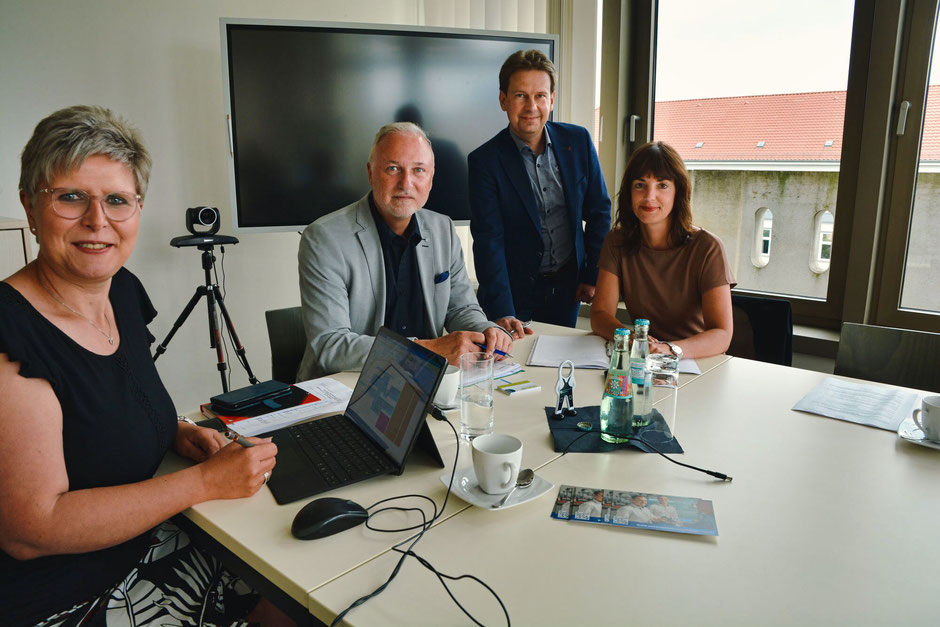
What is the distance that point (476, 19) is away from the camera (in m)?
3.62

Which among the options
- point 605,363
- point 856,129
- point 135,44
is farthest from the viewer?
point 135,44

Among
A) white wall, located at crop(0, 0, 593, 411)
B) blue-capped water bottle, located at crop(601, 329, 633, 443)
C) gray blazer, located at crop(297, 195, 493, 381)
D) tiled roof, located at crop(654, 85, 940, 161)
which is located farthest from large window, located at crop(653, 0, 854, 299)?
blue-capped water bottle, located at crop(601, 329, 633, 443)

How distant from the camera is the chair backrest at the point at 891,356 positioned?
6.05ft

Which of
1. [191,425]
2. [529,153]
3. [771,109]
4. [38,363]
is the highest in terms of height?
[771,109]

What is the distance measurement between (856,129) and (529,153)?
4.70 ft

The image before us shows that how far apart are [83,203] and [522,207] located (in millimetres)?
1986

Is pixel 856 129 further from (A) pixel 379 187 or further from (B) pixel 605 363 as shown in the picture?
(A) pixel 379 187

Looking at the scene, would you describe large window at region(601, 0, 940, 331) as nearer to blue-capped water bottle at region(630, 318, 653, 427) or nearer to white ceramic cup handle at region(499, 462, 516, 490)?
blue-capped water bottle at region(630, 318, 653, 427)

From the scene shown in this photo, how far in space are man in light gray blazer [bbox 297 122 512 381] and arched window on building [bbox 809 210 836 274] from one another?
1.77m

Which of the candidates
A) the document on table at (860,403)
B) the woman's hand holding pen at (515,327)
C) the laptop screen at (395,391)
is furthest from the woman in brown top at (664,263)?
the laptop screen at (395,391)

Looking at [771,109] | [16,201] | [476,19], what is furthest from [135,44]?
[771,109]

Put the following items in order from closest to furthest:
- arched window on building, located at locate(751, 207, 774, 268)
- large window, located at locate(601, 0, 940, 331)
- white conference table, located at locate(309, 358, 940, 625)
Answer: white conference table, located at locate(309, 358, 940, 625) → large window, located at locate(601, 0, 940, 331) → arched window on building, located at locate(751, 207, 774, 268)

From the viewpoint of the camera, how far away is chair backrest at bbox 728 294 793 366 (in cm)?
224

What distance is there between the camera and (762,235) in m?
3.26
